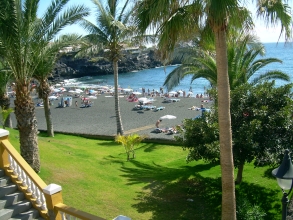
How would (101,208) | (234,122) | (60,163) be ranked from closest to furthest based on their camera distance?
1. (101,208)
2. (234,122)
3. (60,163)

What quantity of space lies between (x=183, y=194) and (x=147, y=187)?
121 centimetres

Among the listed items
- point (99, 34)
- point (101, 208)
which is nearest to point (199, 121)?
point (101, 208)

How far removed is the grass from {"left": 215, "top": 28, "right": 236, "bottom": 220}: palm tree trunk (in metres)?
2.25

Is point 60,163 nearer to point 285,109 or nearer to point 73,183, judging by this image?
point 73,183

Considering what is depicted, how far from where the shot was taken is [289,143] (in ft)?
33.4

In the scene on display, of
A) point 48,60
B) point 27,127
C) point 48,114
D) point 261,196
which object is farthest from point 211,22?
point 48,114

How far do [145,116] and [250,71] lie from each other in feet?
56.5

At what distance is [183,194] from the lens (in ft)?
34.5

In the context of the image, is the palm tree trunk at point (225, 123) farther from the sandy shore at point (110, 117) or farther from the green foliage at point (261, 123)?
the sandy shore at point (110, 117)

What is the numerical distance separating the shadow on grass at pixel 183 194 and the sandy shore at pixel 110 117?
9.15 meters

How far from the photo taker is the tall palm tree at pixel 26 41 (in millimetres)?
8523

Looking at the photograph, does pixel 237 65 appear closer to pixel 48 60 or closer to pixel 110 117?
pixel 48 60

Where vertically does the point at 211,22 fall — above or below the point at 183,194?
above

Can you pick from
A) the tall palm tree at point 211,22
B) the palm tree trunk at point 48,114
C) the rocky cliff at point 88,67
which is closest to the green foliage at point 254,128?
the tall palm tree at point 211,22
